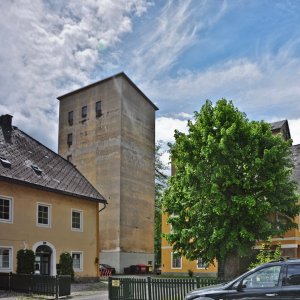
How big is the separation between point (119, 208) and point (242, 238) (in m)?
26.9

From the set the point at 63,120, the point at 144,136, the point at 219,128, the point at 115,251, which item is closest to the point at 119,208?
the point at 115,251

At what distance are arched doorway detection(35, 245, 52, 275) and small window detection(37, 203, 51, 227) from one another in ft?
4.79

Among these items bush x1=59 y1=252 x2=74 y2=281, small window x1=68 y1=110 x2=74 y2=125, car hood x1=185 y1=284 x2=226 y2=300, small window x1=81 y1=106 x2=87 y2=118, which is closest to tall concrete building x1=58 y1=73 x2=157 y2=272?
small window x1=81 y1=106 x2=87 y2=118

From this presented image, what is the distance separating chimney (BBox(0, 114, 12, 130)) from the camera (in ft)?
106

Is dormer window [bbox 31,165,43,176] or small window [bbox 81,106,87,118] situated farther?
small window [bbox 81,106,87,118]

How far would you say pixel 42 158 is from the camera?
33.0 m

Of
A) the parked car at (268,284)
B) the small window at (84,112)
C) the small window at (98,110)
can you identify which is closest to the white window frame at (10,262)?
the parked car at (268,284)

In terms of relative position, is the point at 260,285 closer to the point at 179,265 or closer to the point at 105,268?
the point at 179,265

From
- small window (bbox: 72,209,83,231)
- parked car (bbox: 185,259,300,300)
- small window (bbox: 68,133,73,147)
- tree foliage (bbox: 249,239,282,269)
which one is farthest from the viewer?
small window (bbox: 68,133,73,147)

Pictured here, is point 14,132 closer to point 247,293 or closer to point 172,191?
point 172,191

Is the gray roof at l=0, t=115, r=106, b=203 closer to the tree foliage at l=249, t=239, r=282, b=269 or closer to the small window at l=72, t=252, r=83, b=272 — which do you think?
the small window at l=72, t=252, r=83, b=272

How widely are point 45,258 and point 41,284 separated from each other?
7.69 metres

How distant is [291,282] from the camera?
35.4 ft

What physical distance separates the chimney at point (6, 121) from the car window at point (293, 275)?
25764 millimetres
